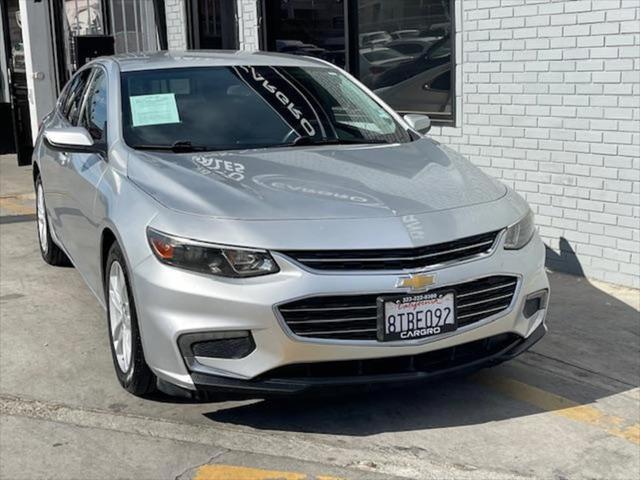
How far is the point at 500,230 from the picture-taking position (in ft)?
12.2

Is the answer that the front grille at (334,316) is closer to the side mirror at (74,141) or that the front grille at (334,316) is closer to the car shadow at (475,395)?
the car shadow at (475,395)

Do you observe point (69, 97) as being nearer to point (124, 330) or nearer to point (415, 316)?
point (124, 330)

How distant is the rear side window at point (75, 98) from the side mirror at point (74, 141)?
3.11 ft

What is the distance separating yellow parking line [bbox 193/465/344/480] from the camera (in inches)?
130

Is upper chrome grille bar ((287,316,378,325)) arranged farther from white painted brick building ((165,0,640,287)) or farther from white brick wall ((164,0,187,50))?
white brick wall ((164,0,187,50))

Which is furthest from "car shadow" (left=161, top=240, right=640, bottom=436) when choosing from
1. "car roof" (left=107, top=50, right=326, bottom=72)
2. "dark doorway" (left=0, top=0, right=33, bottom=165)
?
"dark doorway" (left=0, top=0, right=33, bottom=165)

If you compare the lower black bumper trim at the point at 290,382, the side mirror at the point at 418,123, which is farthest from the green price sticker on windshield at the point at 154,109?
the lower black bumper trim at the point at 290,382

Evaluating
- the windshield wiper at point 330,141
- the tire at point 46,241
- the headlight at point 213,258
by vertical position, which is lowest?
the tire at point 46,241

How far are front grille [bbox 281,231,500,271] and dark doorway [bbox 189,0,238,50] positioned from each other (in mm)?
7249

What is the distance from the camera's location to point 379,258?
337 cm

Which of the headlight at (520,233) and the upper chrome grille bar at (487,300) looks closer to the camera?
the upper chrome grille bar at (487,300)

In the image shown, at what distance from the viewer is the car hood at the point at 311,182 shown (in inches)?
139

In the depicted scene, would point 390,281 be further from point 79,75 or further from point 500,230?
point 79,75

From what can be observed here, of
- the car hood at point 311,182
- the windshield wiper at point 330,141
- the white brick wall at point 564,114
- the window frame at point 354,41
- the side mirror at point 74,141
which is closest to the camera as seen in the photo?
the car hood at point 311,182
